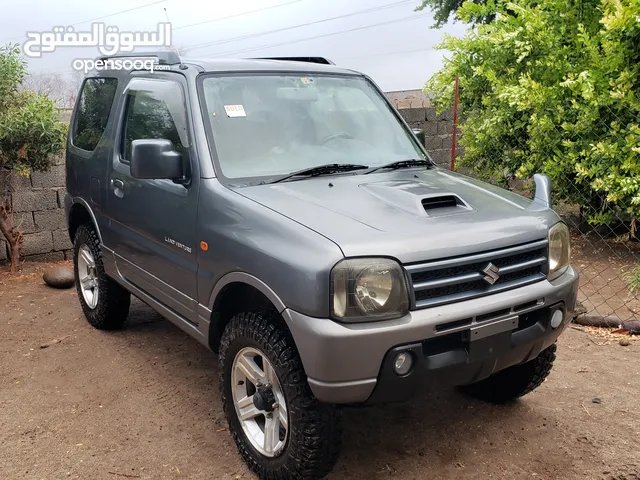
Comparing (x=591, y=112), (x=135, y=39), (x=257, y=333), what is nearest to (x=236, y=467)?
(x=257, y=333)

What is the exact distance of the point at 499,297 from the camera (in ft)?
9.04

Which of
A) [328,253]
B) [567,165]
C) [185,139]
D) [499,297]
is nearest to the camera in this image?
[328,253]

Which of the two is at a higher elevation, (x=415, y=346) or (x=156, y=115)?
(x=156, y=115)

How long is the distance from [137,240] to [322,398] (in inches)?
78.0

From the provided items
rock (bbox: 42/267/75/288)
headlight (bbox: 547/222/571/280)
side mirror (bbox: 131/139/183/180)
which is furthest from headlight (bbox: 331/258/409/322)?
rock (bbox: 42/267/75/288)

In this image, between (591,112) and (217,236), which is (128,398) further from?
(591,112)

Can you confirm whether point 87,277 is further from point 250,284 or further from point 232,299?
point 250,284

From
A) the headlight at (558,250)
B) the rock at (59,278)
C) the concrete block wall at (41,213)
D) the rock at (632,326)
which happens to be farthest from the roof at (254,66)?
the concrete block wall at (41,213)

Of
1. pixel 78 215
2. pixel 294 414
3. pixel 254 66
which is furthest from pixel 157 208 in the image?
pixel 78 215

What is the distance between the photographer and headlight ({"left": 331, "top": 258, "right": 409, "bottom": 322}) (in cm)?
247

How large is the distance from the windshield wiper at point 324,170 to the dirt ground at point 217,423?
1.40 meters

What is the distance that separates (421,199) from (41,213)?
18.0ft

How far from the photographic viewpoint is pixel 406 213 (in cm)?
285

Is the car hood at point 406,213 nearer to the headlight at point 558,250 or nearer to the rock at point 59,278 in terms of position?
the headlight at point 558,250
